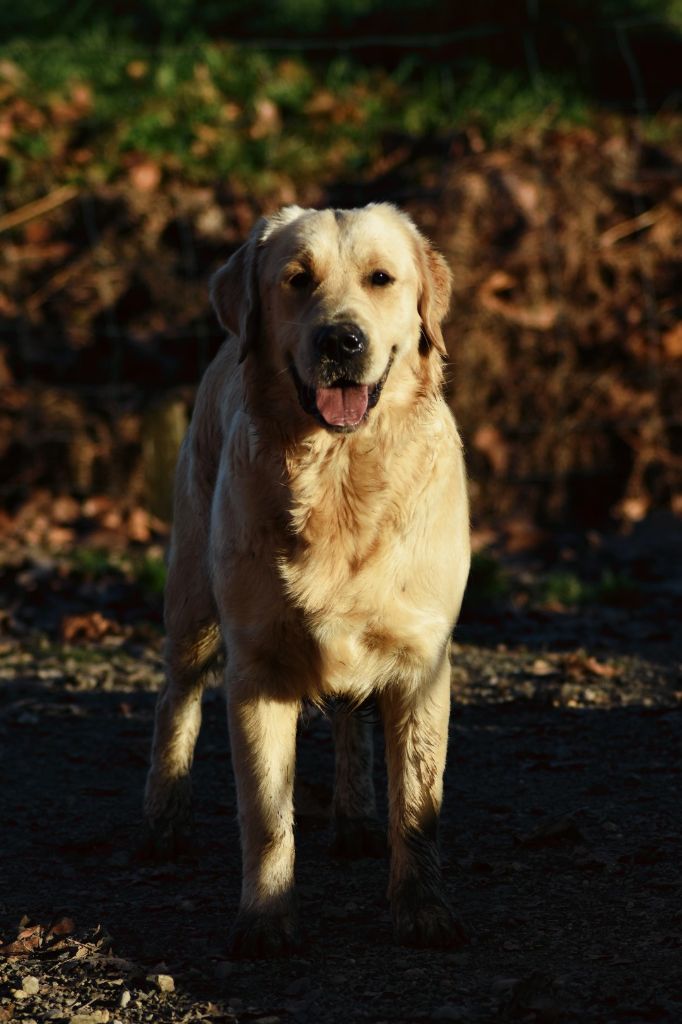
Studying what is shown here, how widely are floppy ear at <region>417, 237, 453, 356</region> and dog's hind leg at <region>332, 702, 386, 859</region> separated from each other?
1.19 m

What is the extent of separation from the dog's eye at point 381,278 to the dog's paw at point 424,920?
64.6 inches

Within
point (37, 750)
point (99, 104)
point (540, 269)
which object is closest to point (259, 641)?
point (37, 750)

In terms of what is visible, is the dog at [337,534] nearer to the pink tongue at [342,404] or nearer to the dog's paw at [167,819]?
the pink tongue at [342,404]

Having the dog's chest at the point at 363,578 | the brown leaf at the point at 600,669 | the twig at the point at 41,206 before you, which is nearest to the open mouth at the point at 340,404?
A: the dog's chest at the point at 363,578

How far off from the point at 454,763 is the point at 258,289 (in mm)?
2049

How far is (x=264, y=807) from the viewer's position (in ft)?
12.4

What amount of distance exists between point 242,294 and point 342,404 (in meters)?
0.60

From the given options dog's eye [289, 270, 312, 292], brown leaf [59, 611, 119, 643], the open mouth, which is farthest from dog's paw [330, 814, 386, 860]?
brown leaf [59, 611, 119, 643]

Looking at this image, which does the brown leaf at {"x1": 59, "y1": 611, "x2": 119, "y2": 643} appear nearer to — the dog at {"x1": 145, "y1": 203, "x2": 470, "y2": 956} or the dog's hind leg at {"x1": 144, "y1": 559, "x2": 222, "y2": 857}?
the dog's hind leg at {"x1": 144, "y1": 559, "x2": 222, "y2": 857}

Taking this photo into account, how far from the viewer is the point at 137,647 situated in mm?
7035

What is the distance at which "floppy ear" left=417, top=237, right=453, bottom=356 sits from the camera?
4145 millimetres

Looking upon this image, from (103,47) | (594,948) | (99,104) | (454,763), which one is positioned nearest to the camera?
(594,948)

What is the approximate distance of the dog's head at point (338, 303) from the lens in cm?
379

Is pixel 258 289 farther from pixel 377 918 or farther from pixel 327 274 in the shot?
pixel 377 918
